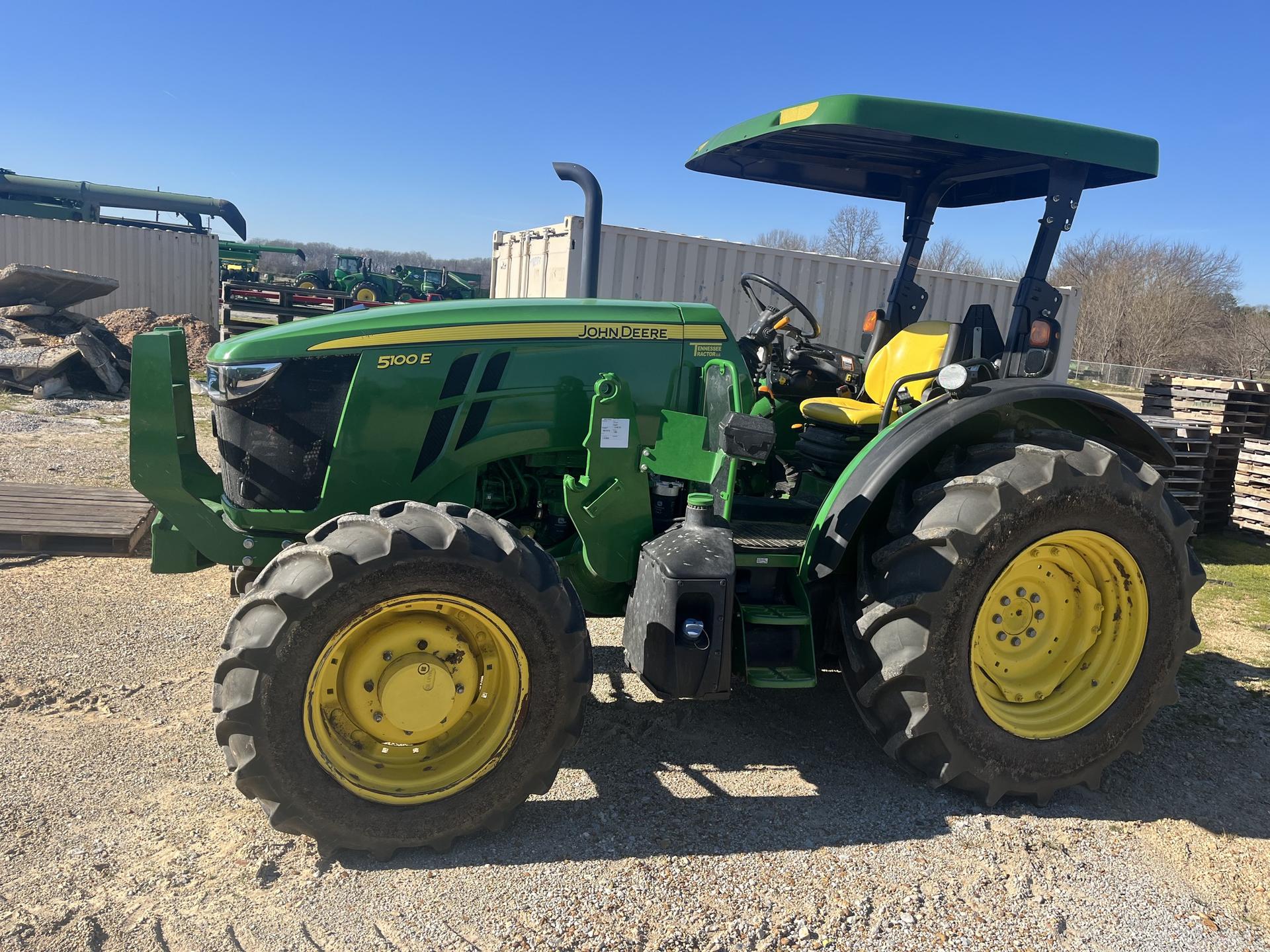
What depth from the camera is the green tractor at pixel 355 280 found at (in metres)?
27.4

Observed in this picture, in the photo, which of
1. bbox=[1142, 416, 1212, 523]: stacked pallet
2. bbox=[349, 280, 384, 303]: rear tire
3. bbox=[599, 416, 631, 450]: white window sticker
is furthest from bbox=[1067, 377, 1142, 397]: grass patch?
bbox=[599, 416, 631, 450]: white window sticker

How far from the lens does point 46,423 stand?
387 inches

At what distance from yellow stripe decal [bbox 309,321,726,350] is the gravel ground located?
158 centimetres

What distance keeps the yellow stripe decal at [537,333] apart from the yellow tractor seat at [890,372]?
668 mm

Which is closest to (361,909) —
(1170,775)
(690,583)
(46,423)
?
(690,583)

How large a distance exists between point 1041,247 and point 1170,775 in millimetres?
2216

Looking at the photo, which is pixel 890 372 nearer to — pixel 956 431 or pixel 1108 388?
pixel 956 431

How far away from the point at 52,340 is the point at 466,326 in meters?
12.2

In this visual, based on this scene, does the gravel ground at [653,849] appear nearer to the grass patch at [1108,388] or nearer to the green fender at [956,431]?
the green fender at [956,431]

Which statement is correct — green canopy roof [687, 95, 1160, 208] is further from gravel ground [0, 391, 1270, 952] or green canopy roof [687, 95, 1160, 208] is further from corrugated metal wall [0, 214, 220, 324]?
corrugated metal wall [0, 214, 220, 324]

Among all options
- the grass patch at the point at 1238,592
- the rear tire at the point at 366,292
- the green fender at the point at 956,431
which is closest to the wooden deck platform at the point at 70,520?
the green fender at the point at 956,431

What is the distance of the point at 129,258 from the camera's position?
21.0 m

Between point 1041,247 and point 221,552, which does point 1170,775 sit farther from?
point 221,552

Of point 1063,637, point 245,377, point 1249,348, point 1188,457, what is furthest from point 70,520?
point 1249,348
